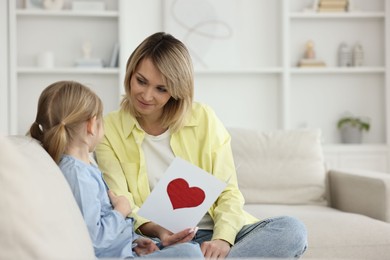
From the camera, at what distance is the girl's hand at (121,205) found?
2.00 meters

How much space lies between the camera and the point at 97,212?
1.82 m

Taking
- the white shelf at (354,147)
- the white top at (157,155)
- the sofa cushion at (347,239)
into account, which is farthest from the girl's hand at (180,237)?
the white shelf at (354,147)

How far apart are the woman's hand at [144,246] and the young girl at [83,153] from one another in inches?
4.0

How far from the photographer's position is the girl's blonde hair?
185 cm

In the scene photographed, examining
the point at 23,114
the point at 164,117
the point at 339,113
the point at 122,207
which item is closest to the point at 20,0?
the point at 23,114

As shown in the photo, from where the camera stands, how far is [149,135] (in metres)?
2.46

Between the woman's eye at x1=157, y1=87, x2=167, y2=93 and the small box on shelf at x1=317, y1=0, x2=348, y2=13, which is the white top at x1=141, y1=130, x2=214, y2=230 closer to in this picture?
the woman's eye at x1=157, y1=87, x2=167, y2=93

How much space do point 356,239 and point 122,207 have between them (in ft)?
3.98

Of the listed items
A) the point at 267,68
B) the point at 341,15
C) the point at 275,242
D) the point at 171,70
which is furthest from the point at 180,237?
the point at 341,15

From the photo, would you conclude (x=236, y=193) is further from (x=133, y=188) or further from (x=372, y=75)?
(x=372, y=75)

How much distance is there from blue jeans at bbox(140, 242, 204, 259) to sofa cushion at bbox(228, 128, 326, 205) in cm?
163

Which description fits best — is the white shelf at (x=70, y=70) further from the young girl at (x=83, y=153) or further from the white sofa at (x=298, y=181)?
the young girl at (x=83, y=153)

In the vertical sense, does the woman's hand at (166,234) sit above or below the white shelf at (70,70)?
below

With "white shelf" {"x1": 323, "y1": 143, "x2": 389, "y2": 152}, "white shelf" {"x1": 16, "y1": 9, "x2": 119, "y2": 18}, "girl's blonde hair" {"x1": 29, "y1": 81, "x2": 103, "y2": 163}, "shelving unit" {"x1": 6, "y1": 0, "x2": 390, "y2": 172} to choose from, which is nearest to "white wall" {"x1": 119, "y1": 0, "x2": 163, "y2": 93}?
"shelving unit" {"x1": 6, "y1": 0, "x2": 390, "y2": 172}
